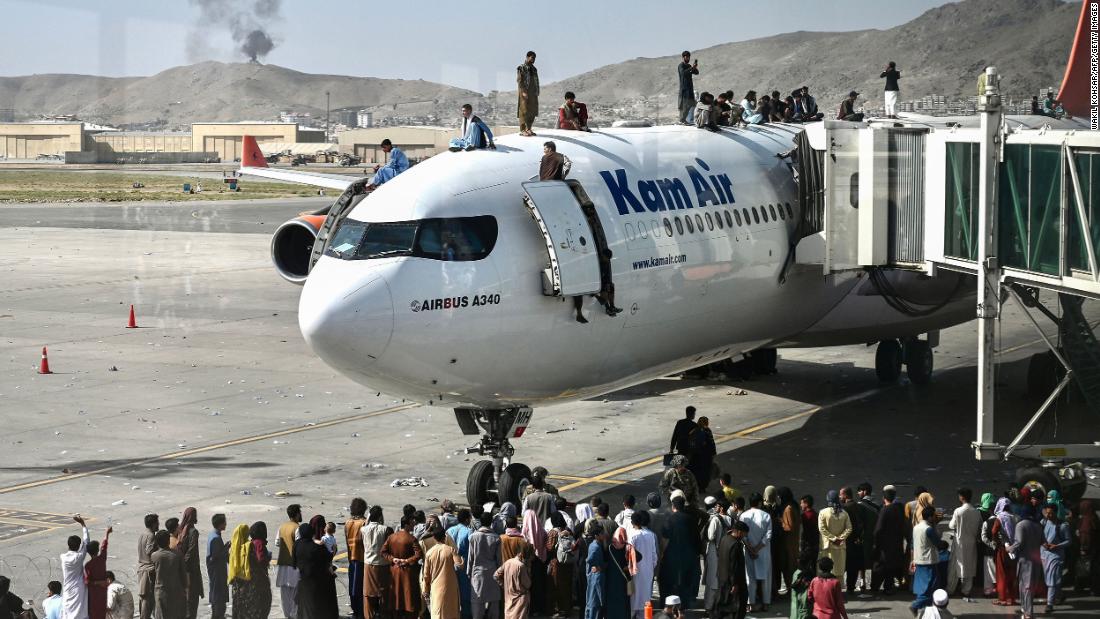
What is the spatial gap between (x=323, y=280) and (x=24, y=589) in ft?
17.5

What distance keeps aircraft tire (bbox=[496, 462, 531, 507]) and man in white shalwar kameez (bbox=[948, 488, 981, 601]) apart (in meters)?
5.70

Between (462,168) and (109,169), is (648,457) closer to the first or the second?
(462,168)

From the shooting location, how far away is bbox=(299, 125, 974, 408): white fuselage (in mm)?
18266

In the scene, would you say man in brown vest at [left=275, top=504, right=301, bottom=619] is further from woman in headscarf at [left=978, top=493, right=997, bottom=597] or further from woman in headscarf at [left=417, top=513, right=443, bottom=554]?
woman in headscarf at [left=978, top=493, right=997, bottom=597]

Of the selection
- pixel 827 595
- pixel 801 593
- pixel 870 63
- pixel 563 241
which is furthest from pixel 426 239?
pixel 870 63

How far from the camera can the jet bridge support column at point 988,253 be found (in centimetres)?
1814

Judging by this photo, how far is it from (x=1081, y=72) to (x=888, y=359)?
25.5ft

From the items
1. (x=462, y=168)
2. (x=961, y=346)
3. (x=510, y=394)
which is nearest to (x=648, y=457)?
(x=510, y=394)

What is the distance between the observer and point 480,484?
20.1m

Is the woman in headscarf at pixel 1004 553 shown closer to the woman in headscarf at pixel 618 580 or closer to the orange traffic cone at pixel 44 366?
the woman in headscarf at pixel 618 580

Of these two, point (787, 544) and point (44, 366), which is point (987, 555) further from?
point (44, 366)

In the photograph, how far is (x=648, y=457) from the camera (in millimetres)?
24547

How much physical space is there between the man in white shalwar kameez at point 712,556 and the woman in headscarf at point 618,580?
109 cm

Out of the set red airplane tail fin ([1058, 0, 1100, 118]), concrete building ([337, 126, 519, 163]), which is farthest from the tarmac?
concrete building ([337, 126, 519, 163])
